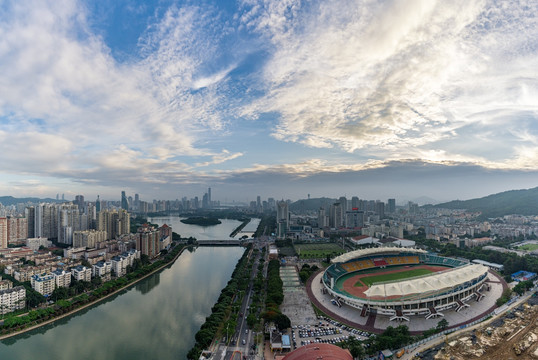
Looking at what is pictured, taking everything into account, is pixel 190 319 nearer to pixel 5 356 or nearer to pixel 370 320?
pixel 5 356

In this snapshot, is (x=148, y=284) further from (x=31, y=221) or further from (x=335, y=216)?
(x=335, y=216)

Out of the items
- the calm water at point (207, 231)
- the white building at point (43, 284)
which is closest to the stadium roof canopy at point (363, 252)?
the white building at point (43, 284)

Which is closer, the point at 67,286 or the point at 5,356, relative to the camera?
the point at 5,356

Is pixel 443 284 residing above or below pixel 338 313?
above

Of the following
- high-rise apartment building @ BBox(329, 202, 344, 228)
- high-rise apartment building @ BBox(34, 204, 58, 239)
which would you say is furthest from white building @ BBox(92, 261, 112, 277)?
high-rise apartment building @ BBox(329, 202, 344, 228)

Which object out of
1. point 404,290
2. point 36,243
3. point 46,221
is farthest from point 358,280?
point 46,221

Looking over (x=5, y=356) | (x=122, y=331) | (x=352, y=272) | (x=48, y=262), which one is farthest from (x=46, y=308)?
(x=352, y=272)

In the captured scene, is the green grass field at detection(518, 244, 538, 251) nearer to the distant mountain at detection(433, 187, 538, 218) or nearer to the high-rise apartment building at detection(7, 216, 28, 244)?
the distant mountain at detection(433, 187, 538, 218)
